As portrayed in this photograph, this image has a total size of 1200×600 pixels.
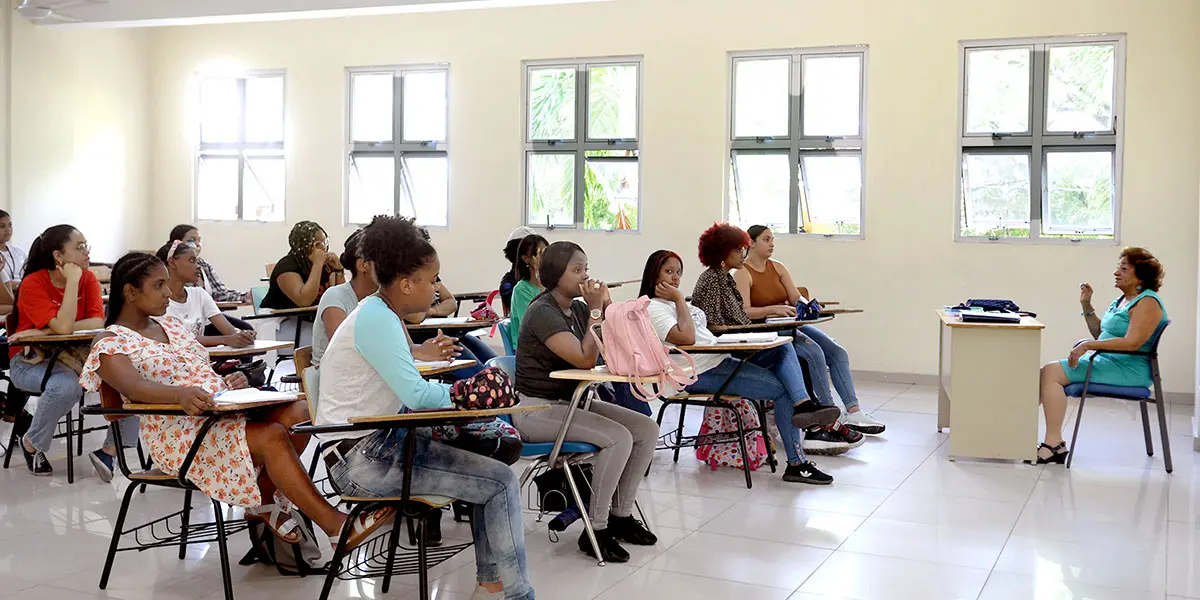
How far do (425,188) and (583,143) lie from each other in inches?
→ 64.9

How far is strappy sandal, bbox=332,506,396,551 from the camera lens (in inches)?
126

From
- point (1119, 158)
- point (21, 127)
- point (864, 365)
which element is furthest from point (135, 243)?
point (1119, 158)

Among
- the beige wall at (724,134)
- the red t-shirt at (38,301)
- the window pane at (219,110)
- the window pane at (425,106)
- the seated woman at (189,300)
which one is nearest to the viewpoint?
the red t-shirt at (38,301)

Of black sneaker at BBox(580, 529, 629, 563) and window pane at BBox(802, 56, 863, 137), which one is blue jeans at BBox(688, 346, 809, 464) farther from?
window pane at BBox(802, 56, 863, 137)

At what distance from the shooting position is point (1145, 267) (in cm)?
575

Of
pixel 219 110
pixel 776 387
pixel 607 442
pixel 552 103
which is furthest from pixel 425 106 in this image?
pixel 607 442

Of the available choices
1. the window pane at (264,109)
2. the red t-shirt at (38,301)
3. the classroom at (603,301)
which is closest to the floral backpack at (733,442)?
the classroom at (603,301)

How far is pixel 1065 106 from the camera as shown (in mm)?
8430

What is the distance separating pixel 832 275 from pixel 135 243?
276 inches

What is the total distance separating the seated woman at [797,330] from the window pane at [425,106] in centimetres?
431

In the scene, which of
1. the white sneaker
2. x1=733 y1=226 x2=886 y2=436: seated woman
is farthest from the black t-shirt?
the white sneaker

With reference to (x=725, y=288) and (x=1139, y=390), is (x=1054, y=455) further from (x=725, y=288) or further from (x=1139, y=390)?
(x=725, y=288)

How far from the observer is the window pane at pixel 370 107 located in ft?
34.3

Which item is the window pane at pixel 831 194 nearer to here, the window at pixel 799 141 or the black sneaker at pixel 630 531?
the window at pixel 799 141
